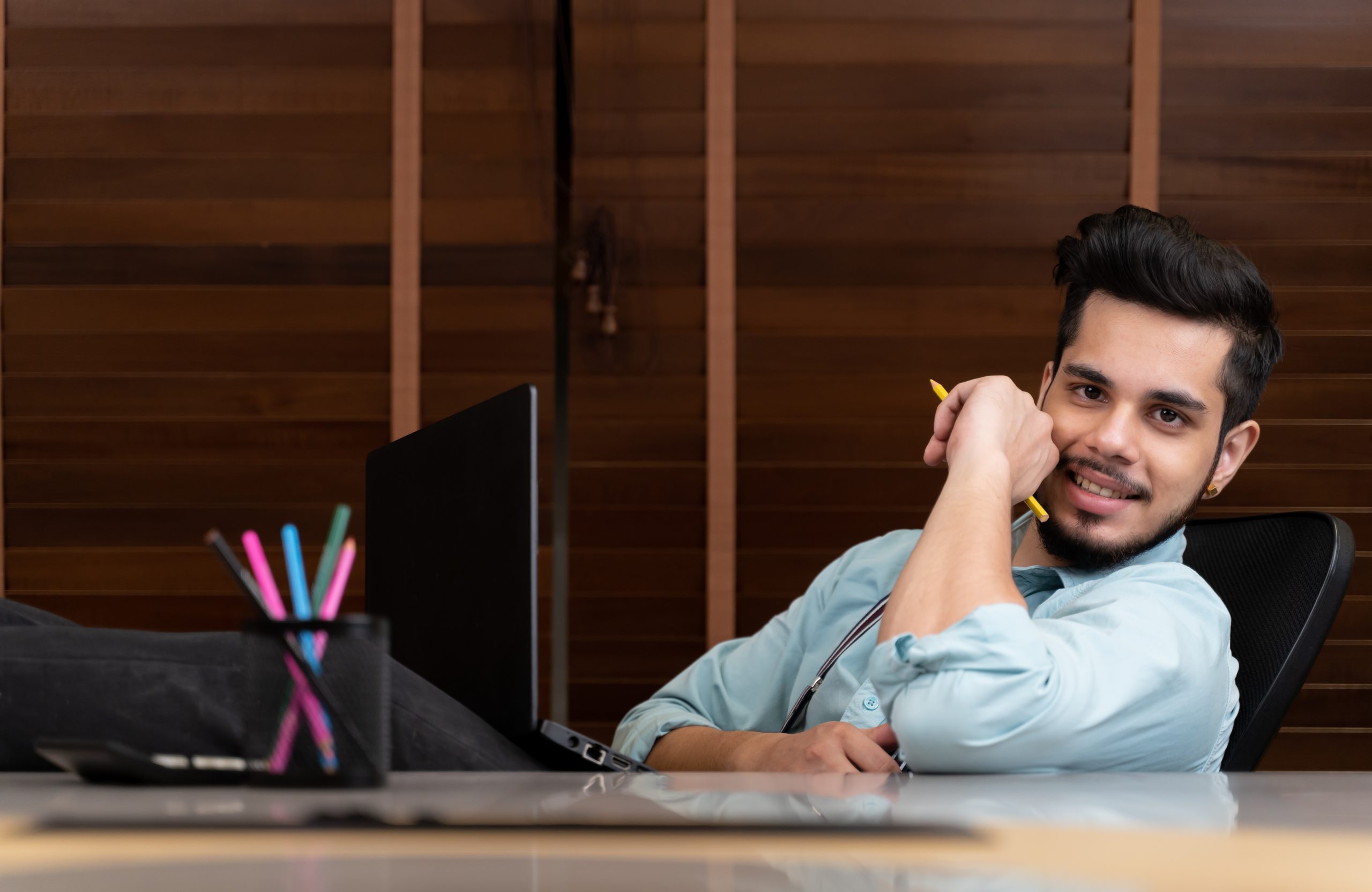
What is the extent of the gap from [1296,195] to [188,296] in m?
2.98

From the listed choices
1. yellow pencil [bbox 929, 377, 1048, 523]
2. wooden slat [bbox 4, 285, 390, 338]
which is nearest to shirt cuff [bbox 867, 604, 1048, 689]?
yellow pencil [bbox 929, 377, 1048, 523]

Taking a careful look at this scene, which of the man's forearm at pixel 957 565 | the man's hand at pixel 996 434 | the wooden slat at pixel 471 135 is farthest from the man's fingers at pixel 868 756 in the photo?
the wooden slat at pixel 471 135

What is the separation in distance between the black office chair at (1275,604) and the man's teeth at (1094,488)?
18 centimetres

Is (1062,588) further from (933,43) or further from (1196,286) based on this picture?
(933,43)

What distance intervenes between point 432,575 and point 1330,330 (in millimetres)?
2731

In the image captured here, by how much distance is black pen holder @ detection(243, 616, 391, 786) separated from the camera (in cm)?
66

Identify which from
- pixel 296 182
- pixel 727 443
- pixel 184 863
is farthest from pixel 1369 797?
pixel 296 182

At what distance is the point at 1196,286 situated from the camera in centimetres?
138

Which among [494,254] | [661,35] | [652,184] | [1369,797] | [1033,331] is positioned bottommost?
[1369,797]

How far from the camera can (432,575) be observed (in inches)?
43.5

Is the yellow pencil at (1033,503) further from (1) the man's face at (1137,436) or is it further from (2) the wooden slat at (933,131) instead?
(2) the wooden slat at (933,131)

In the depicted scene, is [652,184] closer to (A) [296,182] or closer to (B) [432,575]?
(A) [296,182]

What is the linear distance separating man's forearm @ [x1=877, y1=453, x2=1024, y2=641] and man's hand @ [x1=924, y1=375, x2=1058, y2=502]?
46mm

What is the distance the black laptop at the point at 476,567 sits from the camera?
0.93 metres
